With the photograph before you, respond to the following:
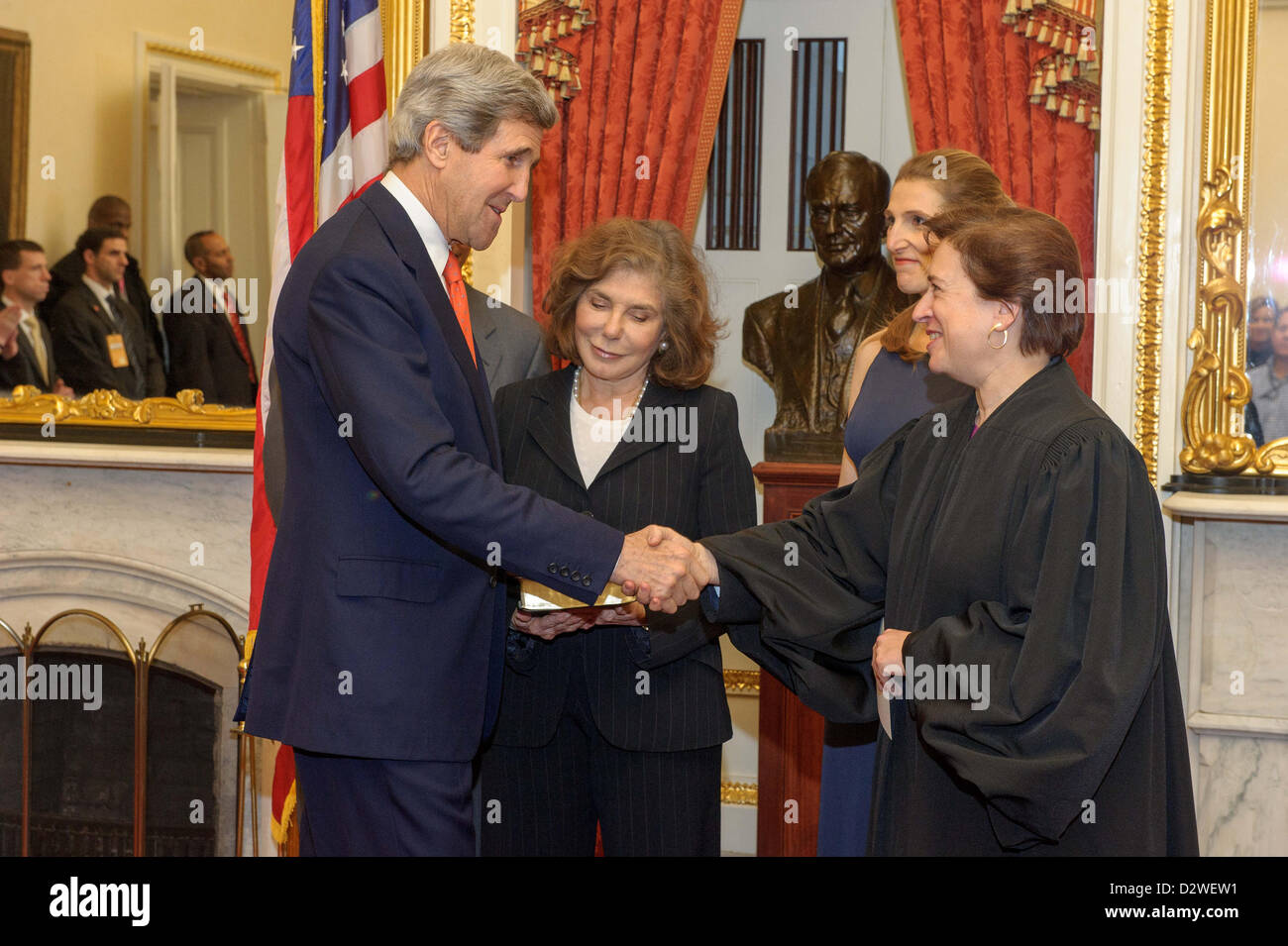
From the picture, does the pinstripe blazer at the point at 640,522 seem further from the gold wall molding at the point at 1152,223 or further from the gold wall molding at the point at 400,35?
the gold wall molding at the point at 400,35

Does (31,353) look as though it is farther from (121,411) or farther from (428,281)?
(428,281)

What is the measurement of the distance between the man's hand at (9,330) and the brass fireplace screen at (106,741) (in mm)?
985

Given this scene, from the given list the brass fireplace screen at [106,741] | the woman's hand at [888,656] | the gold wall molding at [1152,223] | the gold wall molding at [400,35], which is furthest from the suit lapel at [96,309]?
the gold wall molding at [1152,223]

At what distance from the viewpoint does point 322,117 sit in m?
4.26

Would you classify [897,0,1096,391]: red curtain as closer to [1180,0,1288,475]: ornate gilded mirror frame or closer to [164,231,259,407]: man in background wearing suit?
[1180,0,1288,475]: ornate gilded mirror frame

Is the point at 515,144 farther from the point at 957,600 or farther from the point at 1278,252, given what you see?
the point at 1278,252

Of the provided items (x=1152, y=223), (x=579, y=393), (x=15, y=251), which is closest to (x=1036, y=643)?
(x=579, y=393)

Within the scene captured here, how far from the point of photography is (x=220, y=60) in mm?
4703

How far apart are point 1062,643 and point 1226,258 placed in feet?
7.30

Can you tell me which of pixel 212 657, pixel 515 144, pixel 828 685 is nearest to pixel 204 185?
pixel 212 657

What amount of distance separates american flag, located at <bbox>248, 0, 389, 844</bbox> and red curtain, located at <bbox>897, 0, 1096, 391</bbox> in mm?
1793

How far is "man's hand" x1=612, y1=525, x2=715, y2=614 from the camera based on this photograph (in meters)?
2.63

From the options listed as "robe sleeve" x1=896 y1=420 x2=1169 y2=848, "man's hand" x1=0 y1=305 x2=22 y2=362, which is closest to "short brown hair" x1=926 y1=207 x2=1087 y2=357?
"robe sleeve" x1=896 y1=420 x2=1169 y2=848

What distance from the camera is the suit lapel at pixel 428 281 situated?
2535mm
